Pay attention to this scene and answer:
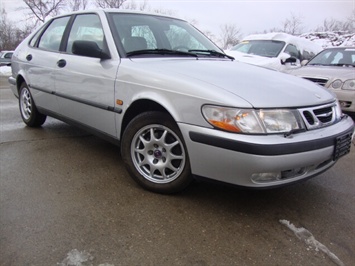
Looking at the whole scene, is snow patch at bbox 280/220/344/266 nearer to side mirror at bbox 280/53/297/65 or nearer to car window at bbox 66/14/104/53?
car window at bbox 66/14/104/53

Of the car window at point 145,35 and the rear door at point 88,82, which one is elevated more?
the car window at point 145,35

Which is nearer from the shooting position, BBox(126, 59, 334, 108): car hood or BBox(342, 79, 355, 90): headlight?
BBox(126, 59, 334, 108): car hood

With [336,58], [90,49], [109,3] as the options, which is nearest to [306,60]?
[336,58]

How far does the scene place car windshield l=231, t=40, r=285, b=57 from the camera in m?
8.39

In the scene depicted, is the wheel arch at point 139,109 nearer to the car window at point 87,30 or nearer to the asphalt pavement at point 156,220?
the asphalt pavement at point 156,220

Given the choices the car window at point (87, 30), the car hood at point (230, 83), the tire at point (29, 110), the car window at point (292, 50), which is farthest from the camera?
the car window at point (292, 50)

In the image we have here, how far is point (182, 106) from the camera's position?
8.22 ft

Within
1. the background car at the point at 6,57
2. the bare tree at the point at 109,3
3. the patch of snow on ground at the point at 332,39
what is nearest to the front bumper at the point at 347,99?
the background car at the point at 6,57

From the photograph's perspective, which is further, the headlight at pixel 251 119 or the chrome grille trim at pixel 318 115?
the chrome grille trim at pixel 318 115

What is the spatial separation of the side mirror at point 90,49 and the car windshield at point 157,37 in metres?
0.20

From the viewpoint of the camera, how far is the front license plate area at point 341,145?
8.55ft

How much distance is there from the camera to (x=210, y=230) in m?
2.36

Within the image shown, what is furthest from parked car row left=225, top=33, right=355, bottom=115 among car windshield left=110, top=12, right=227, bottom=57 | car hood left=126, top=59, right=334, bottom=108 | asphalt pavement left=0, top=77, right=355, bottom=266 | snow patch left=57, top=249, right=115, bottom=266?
snow patch left=57, top=249, right=115, bottom=266

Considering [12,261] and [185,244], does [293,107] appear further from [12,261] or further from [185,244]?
→ [12,261]
